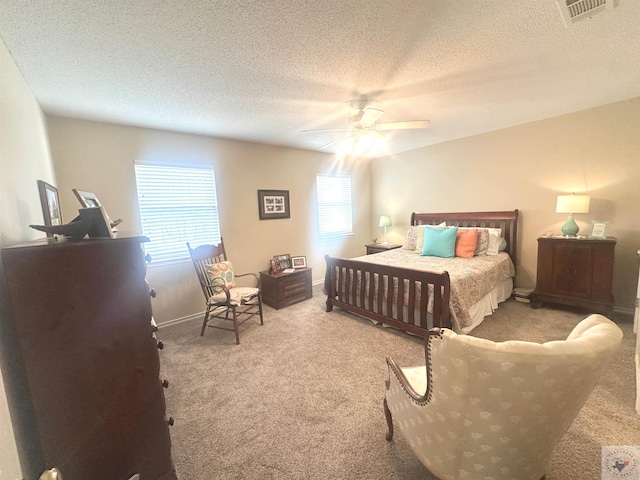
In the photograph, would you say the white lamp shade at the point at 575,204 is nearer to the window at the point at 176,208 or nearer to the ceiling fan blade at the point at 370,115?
the ceiling fan blade at the point at 370,115

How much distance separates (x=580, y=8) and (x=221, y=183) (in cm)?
366

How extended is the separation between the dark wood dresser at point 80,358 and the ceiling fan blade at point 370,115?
6.95ft

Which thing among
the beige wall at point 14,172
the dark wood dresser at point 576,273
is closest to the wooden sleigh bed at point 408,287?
the dark wood dresser at point 576,273

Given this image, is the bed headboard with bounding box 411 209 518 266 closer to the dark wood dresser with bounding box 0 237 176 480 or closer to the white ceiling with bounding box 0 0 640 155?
the white ceiling with bounding box 0 0 640 155

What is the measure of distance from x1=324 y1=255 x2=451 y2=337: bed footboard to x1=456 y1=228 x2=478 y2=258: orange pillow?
140cm

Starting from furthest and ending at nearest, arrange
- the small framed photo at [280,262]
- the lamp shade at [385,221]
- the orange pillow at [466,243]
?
the lamp shade at [385,221], the small framed photo at [280,262], the orange pillow at [466,243]

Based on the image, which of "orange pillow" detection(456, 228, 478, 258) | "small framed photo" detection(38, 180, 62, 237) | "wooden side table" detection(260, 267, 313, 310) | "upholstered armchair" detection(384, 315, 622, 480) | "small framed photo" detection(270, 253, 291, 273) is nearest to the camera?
"upholstered armchair" detection(384, 315, 622, 480)

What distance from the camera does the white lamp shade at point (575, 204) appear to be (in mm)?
2949

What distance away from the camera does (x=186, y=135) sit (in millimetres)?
3340

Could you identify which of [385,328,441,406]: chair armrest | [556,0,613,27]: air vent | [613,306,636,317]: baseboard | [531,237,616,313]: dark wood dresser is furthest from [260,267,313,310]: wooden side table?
[613,306,636,317]: baseboard

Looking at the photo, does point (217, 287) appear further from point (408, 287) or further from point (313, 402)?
point (408, 287)

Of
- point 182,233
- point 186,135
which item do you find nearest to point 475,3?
point 186,135

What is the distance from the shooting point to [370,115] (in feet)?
7.96

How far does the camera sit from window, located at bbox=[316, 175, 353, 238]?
4.84 meters
